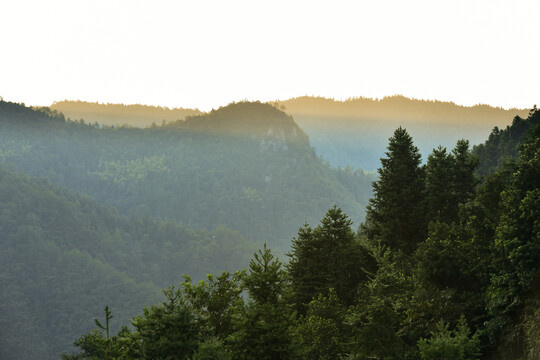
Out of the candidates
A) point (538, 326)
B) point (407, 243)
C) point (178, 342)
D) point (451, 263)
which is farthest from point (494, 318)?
point (407, 243)

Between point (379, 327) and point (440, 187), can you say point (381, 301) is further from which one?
point (440, 187)

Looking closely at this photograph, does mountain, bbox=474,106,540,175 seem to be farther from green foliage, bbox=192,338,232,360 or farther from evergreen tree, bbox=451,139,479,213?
green foliage, bbox=192,338,232,360

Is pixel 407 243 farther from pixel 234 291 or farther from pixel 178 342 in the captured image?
pixel 178 342

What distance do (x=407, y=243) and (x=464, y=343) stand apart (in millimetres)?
25432

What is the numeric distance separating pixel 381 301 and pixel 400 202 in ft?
88.9

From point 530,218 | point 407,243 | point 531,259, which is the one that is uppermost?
point 530,218

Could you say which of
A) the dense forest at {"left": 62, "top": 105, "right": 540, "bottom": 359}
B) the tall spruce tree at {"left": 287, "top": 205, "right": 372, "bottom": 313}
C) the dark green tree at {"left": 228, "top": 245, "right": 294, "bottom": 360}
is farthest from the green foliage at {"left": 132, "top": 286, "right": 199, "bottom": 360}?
the tall spruce tree at {"left": 287, "top": 205, "right": 372, "bottom": 313}

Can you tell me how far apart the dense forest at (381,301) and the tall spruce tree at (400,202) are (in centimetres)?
167

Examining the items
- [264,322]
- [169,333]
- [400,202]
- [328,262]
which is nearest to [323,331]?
[328,262]

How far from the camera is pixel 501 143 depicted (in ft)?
278

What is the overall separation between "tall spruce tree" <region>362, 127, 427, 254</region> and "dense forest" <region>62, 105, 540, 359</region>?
1.67 meters

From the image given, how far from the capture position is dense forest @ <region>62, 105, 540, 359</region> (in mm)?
21891

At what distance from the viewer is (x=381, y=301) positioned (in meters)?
24.7

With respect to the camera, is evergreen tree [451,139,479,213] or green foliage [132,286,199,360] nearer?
green foliage [132,286,199,360]
